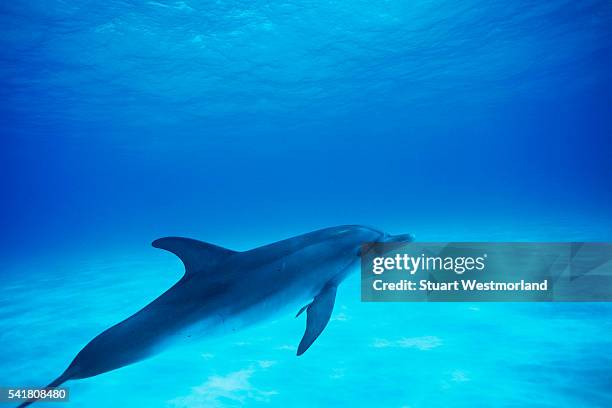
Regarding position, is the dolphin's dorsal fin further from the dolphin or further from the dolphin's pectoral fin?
the dolphin's pectoral fin

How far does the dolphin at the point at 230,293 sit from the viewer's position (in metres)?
3.29

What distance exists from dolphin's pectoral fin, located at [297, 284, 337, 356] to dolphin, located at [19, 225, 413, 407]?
0.03ft

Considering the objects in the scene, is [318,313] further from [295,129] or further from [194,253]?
[295,129]

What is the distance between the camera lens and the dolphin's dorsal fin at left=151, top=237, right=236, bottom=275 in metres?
3.96

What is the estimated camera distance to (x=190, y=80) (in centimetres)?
2708

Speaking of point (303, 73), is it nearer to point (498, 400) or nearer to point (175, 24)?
point (175, 24)

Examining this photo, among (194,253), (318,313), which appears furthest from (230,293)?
(318,313)

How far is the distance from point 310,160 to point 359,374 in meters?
93.2

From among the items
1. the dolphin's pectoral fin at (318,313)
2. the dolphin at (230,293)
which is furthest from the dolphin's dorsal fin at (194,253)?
the dolphin's pectoral fin at (318,313)

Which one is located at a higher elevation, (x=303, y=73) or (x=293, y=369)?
(x=303, y=73)

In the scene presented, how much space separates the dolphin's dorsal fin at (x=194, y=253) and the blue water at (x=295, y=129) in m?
0.73

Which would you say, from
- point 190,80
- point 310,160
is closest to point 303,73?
point 190,80

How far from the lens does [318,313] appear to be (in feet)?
13.7

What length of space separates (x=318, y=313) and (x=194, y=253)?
1.45 m
